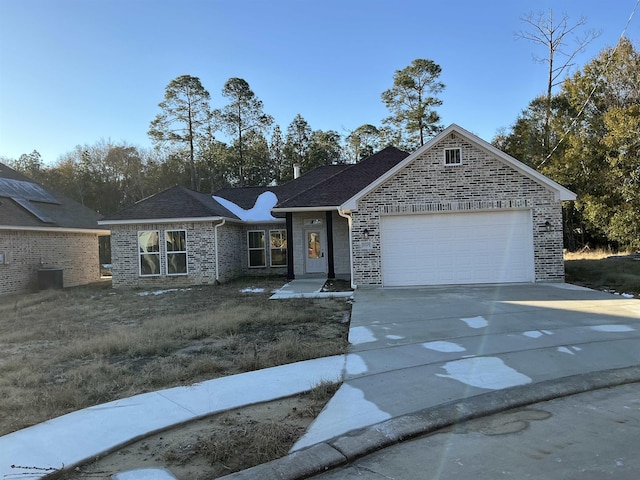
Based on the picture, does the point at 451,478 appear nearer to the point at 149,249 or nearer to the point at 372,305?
the point at 372,305

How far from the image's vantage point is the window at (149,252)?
62.1ft

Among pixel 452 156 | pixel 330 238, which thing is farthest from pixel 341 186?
pixel 452 156

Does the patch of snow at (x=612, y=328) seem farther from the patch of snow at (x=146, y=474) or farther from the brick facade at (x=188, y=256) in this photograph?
the brick facade at (x=188, y=256)

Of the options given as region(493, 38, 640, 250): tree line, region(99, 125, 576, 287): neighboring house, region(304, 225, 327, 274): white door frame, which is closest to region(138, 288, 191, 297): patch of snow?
region(304, 225, 327, 274): white door frame

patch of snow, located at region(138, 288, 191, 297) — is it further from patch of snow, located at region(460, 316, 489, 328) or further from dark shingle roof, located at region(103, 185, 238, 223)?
patch of snow, located at region(460, 316, 489, 328)

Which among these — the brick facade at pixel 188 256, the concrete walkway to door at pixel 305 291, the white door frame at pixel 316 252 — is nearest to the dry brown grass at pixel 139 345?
the concrete walkway to door at pixel 305 291

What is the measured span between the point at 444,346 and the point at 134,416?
14.9ft

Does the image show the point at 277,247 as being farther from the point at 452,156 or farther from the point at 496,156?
the point at 496,156

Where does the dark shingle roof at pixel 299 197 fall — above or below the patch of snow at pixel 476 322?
above

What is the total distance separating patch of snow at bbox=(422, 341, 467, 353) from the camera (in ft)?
23.5

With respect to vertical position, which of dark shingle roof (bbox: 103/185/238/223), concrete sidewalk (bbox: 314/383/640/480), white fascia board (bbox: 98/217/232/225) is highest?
dark shingle roof (bbox: 103/185/238/223)

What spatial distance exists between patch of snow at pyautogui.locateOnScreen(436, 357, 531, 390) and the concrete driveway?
1 centimetres

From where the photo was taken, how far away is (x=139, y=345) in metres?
7.96

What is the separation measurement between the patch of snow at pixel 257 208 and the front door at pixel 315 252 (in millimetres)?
2401
